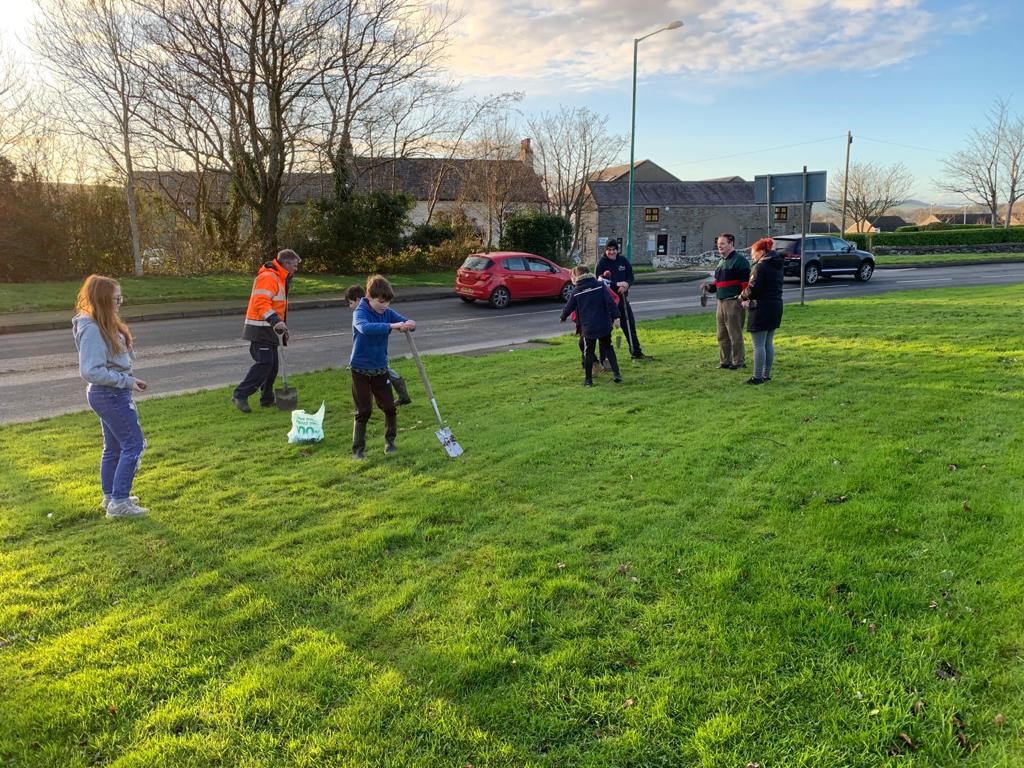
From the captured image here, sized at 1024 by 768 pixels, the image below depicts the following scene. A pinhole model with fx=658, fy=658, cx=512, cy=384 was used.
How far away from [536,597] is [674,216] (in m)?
59.9

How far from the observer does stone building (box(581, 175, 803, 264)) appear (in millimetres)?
57406

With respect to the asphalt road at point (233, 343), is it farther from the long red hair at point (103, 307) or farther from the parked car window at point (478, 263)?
the long red hair at point (103, 307)

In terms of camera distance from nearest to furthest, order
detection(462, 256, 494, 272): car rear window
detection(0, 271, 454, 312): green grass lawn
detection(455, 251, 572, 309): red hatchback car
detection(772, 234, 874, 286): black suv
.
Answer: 1. detection(0, 271, 454, 312): green grass lawn
2. detection(455, 251, 572, 309): red hatchback car
3. detection(462, 256, 494, 272): car rear window
4. detection(772, 234, 874, 286): black suv

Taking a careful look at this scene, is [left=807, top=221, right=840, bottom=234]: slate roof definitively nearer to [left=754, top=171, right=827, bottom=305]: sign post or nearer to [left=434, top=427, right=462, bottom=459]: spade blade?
[left=754, top=171, right=827, bottom=305]: sign post

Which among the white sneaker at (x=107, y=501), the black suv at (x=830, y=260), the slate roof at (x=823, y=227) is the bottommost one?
the white sneaker at (x=107, y=501)

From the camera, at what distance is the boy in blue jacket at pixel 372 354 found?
5730mm

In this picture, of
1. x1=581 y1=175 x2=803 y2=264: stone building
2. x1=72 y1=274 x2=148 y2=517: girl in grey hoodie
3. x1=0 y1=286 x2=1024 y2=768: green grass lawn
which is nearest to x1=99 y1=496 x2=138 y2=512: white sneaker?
x1=72 y1=274 x2=148 y2=517: girl in grey hoodie

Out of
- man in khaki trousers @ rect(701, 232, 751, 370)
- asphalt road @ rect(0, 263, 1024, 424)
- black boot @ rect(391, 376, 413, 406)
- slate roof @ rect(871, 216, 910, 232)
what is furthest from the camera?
slate roof @ rect(871, 216, 910, 232)

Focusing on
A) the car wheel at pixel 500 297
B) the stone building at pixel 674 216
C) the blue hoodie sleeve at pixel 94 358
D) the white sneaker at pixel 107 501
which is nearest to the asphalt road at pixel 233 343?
the car wheel at pixel 500 297

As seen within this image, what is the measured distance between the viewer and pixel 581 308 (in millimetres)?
8586

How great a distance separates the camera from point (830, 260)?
944 inches

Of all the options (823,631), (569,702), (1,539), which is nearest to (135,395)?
(1,539)

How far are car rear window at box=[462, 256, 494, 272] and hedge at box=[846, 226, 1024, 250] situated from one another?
3626cm

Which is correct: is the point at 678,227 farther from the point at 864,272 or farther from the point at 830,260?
the point at 830,260
